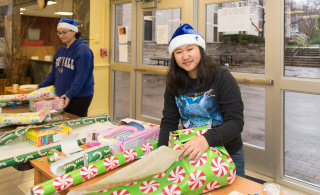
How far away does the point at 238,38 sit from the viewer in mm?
3127

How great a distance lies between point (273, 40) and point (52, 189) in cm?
247

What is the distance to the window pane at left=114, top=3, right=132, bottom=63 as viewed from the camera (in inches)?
179

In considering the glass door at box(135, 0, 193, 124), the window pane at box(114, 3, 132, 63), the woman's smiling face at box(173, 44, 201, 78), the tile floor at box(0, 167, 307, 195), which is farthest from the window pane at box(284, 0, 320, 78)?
Answer: the window pane at box(114, 3, 132, 63)

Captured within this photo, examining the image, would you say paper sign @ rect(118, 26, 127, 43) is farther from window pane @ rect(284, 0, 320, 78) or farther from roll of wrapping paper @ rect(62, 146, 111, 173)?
roll of wrapping paper @ rect(62, 146, 111, 173)

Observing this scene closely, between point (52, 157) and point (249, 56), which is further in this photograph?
point (249, 56)

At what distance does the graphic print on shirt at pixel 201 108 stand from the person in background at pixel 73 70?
153 cm

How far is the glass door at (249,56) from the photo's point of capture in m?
2.91

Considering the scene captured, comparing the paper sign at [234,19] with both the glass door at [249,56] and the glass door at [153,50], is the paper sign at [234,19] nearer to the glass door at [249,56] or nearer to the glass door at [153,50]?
the glass door at [249,56]

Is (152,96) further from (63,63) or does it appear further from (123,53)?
(63,63)

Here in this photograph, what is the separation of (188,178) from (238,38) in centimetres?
235

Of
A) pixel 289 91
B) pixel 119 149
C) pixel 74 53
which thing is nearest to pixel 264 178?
pixel 289 91

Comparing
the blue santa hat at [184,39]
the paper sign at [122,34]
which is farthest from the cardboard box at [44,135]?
the paper sign at [122,34]

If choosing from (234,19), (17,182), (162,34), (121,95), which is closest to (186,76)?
(234,19)

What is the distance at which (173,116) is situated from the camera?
1546 mm
